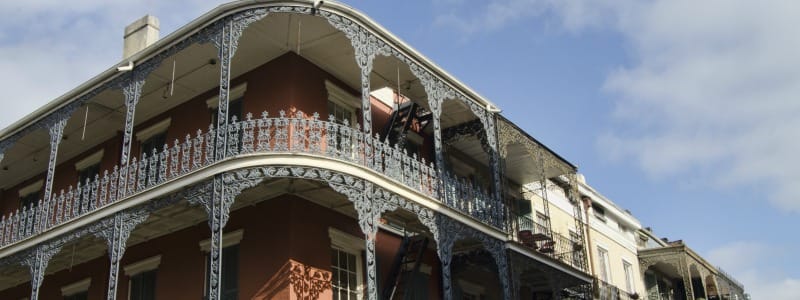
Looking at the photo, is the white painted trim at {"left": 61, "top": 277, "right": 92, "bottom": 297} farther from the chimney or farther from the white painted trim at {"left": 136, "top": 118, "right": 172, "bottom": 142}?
the chimney

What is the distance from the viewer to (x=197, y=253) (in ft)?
55.1

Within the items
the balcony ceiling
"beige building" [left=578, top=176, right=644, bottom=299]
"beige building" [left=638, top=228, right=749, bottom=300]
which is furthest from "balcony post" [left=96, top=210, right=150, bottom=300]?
"beige building" [left=638, top=228, right=749, bottom=300]

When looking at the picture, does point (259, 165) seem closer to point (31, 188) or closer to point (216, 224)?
→ point (216, 224)

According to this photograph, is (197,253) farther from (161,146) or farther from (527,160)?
(527,160)

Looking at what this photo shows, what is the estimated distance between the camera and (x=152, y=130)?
1916 cm

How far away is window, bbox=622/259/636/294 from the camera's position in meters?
29.5

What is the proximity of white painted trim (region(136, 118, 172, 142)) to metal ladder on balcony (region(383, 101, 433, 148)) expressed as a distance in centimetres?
518

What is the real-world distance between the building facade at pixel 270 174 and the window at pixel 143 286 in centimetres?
4

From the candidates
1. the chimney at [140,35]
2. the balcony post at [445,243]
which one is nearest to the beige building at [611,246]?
the balcony post at [445,243]

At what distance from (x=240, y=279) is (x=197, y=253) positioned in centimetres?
172

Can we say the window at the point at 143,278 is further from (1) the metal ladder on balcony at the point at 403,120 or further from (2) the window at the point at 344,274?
(1) the metal ladder on balcony at the point at 403,120

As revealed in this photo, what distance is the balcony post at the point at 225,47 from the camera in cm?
1425

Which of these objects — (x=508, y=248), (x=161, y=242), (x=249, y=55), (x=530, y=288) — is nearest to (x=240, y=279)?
(x=161, y=242)

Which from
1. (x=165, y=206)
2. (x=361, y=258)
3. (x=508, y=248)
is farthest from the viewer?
(x=508, y=248)
